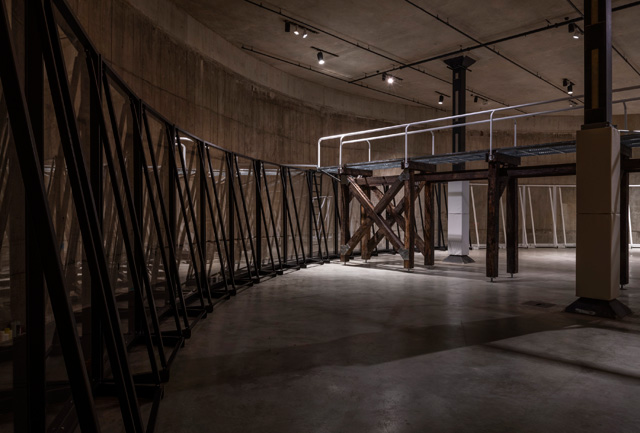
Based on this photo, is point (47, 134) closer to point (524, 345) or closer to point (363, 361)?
point (363, 361)

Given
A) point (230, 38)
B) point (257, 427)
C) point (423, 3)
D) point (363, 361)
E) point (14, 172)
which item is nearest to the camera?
point (257, 427)

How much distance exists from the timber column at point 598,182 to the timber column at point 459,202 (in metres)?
7.42

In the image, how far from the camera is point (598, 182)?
6.74 meters

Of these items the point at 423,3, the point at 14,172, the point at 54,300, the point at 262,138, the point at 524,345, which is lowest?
the point at 524,345

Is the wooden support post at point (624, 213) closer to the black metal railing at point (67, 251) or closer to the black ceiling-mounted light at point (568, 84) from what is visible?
the black metal railing at point (67, 251)

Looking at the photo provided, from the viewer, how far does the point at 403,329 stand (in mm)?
5918

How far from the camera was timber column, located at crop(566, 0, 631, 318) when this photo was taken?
670cm

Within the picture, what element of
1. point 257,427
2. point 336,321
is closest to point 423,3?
point 336,321

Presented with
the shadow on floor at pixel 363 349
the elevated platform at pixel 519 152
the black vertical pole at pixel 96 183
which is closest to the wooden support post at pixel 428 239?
the elevated platform at pixel 519 152

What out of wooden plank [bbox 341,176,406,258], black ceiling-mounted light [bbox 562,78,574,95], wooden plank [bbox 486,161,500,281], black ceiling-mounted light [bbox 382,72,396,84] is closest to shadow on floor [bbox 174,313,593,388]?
wooden plank [bbox 486,161,500,281]

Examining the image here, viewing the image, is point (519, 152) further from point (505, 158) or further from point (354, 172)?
point (354, 172)

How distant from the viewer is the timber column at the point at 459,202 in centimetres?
1457

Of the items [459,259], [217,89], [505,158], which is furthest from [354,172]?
[217,89]

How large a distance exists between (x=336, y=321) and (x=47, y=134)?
174 inches
